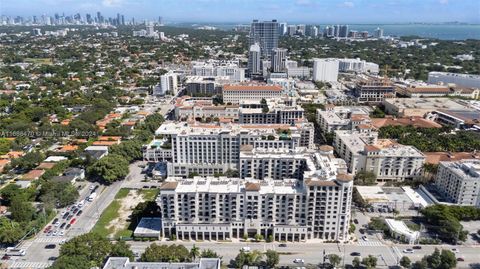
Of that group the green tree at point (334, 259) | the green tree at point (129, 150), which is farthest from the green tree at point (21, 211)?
the green tree at point (334, 259)

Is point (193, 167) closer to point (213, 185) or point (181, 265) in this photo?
point (213, 185)

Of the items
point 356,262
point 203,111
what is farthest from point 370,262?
point 203,111

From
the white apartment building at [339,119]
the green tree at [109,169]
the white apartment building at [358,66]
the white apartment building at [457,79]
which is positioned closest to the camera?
the green tree at [109,169]

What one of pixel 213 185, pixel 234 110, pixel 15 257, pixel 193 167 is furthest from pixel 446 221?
pixel 234 110

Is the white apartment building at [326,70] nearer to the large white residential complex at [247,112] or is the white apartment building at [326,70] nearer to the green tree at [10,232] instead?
the large white residential complex at [247,112]

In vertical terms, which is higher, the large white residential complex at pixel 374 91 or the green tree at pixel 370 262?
the large white residential complex at pixel 374 91

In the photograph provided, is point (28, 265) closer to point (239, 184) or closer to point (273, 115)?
point (239, 184)
